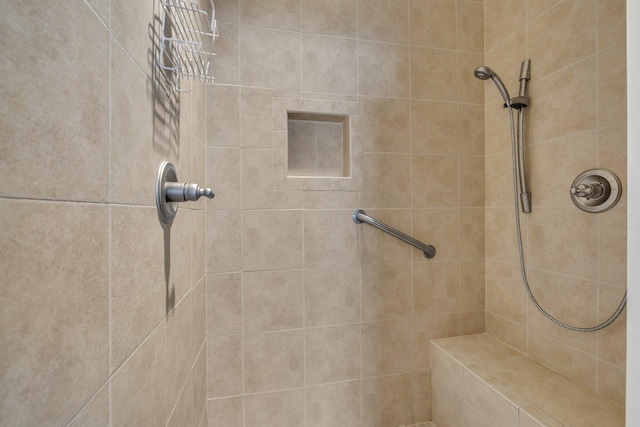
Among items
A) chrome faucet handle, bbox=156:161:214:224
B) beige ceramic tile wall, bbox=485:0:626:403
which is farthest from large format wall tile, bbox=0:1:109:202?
beige ceramic tile wall, bbox=485:0:626:403

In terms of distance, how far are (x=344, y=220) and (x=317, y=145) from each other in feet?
1.38

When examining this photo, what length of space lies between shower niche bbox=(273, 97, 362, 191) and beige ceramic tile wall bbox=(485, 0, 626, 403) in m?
0.77

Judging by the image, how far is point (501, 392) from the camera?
0.98 metres

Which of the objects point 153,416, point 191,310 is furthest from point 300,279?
point 153,416

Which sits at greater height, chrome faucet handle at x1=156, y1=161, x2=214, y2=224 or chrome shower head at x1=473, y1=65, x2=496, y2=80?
chrome shower head at x1=473, y1=65, x2=496, y2=80

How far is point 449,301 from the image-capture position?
139 centimetres

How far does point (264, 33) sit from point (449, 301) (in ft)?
5.25

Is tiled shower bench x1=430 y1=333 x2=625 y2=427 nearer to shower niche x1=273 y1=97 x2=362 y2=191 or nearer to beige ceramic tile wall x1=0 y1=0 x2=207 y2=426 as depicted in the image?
shower niche x1=273 y1=97 x2=362 y2=191

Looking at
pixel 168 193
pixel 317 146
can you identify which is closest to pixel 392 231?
pixel 317 146

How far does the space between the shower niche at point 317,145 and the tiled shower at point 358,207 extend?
2cm

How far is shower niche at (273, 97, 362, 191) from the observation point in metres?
1.22

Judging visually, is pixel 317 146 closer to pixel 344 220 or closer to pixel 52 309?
pixel 344 220

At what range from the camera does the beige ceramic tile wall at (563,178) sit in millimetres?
900

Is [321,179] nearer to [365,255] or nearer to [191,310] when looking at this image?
[365,255]
